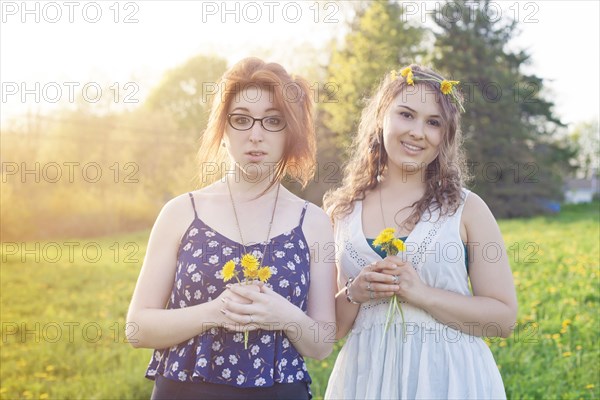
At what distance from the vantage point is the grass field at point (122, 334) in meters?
4.66

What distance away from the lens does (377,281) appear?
7.52 feet

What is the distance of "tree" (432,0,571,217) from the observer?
20672 millimetres

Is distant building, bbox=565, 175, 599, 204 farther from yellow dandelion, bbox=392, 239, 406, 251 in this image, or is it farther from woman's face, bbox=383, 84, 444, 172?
yellow dandelion, bbox=392, 239, 406, 251

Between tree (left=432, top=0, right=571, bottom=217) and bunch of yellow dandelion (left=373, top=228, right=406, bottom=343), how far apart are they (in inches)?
721

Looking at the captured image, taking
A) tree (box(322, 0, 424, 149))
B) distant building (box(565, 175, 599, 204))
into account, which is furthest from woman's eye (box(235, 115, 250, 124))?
distant building (box(565, 175, 599, 204))

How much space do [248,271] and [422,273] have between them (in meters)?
0.77

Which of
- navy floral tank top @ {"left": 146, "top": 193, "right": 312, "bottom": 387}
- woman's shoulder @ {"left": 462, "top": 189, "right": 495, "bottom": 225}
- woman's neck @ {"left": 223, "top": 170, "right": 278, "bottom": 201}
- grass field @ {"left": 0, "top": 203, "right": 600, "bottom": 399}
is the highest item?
woman's neck @ {"left": 223, "top": 170, "right": 278, "bottom": 201}

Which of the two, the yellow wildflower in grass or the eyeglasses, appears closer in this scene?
the yellow wildflower in grass

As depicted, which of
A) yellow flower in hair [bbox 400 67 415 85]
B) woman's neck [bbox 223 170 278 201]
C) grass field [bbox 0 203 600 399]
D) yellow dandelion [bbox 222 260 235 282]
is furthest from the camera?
grass field [bbox 0 203 600 399]

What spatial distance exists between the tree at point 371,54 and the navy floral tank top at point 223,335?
722 inches

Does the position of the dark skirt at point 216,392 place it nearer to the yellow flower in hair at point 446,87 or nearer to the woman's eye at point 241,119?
the woman's eye at point 241,119

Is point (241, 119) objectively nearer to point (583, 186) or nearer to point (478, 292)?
point (478, 292)

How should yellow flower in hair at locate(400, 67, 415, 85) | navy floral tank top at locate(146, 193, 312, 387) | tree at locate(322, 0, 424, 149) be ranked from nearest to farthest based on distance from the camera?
navy floral tank top at locate(146, 193, 312, 387), yellow flower in hair at locate(400, 67, 415, 85), tree at locate(322, 0, 424, 149)

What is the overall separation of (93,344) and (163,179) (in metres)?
17.0
